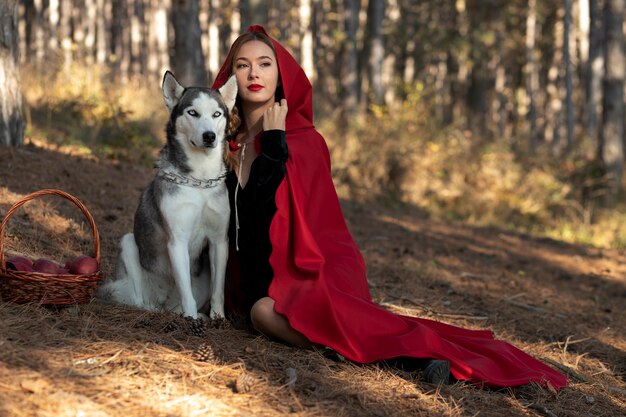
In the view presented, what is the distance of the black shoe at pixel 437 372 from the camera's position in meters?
4.27

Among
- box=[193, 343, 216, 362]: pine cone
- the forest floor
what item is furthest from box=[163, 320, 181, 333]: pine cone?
box=[193, 343, 216, 362]: pine cone

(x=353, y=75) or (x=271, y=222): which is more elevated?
(x=353, y=75)

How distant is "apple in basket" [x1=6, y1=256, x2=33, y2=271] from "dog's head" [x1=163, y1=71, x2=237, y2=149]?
1.18 metres

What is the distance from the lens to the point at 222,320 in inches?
186

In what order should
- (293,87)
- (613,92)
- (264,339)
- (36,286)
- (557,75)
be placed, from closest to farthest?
(36,286) → (264,339) → (293,87) → (613,92) → (557,75)

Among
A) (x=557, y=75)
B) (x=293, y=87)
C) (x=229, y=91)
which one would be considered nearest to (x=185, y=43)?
(x=293, y=87)

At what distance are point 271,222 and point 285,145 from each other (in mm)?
497

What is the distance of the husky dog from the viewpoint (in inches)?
178

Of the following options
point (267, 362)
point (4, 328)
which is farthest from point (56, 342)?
point (267, 362)

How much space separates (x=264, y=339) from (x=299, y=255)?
582mm

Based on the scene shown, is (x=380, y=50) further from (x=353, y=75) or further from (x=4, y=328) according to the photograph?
(x=4, y=328)

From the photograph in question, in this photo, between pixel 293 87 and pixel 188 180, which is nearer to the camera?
pixel 188 180

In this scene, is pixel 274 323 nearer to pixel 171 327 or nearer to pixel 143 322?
pixel 171 327

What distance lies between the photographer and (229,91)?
4.61m
